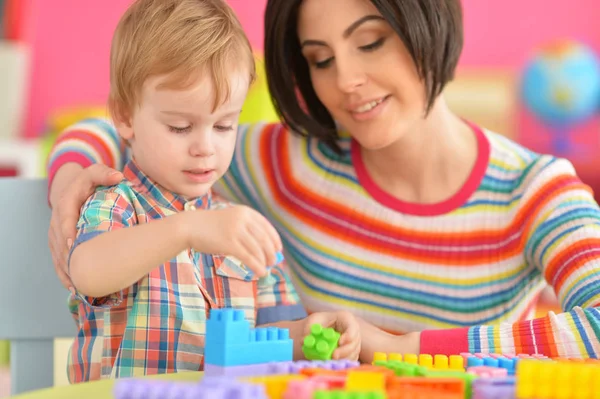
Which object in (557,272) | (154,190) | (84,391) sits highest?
(154,190)

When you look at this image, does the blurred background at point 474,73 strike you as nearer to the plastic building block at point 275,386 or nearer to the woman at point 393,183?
the woman at point 393,183

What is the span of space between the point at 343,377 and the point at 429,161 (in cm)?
73

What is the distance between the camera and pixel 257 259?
0.72 metres

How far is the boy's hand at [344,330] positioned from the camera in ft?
3.05

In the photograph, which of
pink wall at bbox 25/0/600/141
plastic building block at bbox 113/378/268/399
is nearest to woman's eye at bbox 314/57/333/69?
plastic building block at bbox 113/378/268/399

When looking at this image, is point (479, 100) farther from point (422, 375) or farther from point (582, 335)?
point (422, 375)

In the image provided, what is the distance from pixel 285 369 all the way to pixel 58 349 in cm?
104

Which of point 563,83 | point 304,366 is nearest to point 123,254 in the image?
point 304,366

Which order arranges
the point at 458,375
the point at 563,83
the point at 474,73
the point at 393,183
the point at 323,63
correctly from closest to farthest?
the point at 458,375 < the point at 323,63 < the point at 393,183 < the point at 563,83 < the point at 474,73

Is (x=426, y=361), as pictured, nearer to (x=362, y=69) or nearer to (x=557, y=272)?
(x=557, y=272)

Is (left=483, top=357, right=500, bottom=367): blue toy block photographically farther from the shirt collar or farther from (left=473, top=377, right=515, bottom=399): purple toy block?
the shirt collar

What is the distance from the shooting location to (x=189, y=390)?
0.57 m

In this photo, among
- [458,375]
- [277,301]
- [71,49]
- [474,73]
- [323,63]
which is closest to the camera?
[458,375]

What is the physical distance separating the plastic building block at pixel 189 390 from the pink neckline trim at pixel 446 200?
760 mm
